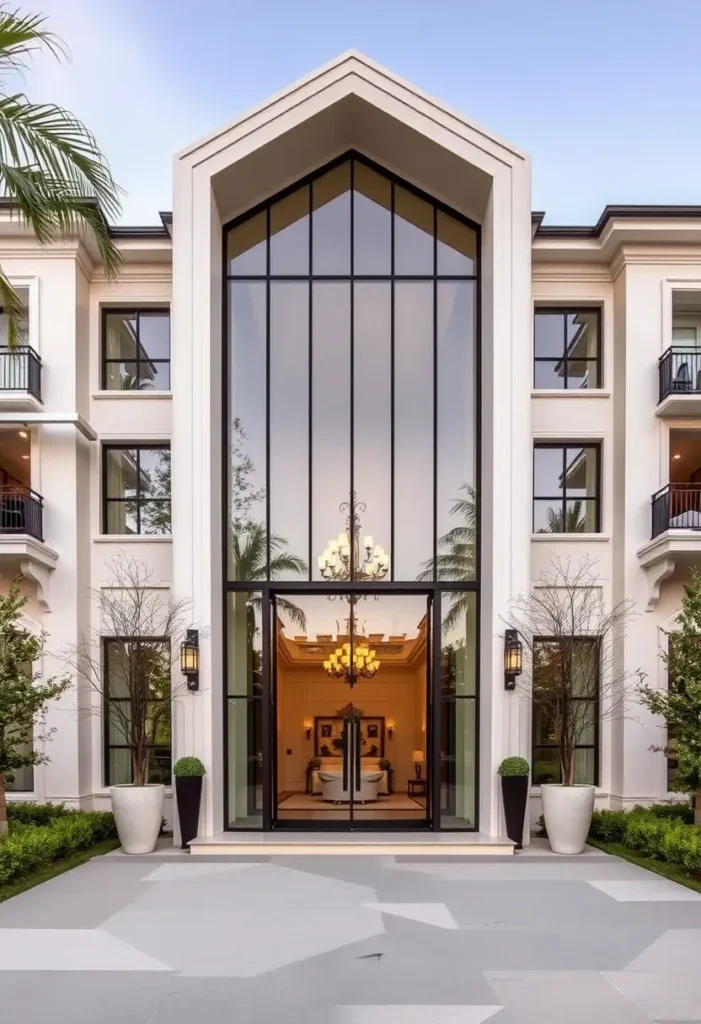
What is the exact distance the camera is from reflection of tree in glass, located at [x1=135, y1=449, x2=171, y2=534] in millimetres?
14055

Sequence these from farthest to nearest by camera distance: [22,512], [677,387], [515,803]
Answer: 1. [677,387]
2. [22,512]
3. [515,803]

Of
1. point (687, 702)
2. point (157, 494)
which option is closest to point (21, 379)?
point (157, 494)

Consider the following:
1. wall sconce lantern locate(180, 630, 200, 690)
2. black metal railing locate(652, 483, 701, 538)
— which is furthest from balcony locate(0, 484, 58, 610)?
black metal railing locate(652, 483, 701, 538)

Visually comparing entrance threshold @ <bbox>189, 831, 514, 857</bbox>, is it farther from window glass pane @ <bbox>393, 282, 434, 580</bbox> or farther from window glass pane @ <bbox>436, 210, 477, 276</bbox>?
window glass pane @ <bbox>436, 210, 477, 276</bbox>

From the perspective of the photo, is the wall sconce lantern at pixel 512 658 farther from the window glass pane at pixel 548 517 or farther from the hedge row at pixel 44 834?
the hedge row at pixel 44 834

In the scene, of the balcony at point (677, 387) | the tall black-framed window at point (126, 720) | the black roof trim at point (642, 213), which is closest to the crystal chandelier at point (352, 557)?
the tall black-framed window at point (126, 720)

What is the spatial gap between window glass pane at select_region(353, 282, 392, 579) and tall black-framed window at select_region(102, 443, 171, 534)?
135 inches

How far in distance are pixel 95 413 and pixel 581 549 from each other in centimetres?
834

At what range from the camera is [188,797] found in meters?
11.5

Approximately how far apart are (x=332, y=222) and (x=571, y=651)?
24.8 ft

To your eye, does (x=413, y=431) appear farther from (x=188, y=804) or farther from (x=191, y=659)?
(x=188, y=804)

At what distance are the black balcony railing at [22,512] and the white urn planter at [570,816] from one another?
8501 mm

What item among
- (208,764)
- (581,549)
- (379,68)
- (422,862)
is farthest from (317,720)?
(379,68)

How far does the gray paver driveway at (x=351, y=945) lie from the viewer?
6047 millimetres
